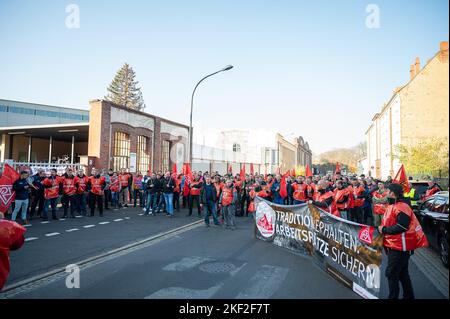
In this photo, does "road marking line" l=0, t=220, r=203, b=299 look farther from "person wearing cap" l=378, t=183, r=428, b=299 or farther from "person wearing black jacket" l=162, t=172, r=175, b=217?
"person wearing cap" l=378, t=183, r=428, b=299

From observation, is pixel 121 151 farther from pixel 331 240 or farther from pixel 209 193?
pixel 331 240

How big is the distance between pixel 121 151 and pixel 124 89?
4696 centimetres

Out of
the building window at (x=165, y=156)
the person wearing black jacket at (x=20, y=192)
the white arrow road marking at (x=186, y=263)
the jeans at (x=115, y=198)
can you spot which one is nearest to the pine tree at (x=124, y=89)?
the building window at (x=165, y=156)

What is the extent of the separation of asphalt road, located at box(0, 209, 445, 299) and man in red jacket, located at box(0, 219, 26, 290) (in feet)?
4.39

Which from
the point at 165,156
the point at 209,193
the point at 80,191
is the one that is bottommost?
the point at 80,191

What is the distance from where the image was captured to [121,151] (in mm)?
21234

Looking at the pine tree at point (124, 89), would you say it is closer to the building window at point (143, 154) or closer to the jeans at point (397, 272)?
the building window at point (143, 154)

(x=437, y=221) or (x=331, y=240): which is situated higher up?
(x=437, y=221)

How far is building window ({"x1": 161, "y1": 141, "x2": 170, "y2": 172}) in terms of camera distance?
2600cm

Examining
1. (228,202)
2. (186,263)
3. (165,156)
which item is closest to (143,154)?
(165,156)

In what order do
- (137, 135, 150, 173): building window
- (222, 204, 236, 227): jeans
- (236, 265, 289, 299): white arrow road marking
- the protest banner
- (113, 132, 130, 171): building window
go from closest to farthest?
1. the protest banner
2. (236, 265, 289, 299): white arrow road marking
3. (222, 204, 236, 227): jeans
4. (113, 132, 130, 171): building window
5. (137, 135, 150, 173): building window

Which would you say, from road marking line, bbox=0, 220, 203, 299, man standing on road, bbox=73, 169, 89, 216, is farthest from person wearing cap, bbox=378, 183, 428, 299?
man standing on road, bbox=73, 169, 89, 216

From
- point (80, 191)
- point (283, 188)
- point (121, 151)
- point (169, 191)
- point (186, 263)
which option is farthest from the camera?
point (121, 151)
